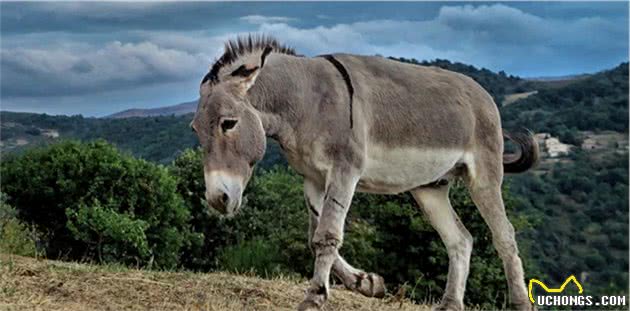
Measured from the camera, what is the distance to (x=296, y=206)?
33438 mm

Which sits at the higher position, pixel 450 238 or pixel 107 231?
pixel 450 238

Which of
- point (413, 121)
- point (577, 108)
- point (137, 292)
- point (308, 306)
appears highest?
point (413, 121)

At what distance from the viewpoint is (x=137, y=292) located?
9797mm

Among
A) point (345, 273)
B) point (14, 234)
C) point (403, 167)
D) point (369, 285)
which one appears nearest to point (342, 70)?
point (403, 167)

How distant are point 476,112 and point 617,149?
66.9 meters

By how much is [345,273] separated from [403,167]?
1192 mm

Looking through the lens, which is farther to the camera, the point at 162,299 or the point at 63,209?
the point at 63,209

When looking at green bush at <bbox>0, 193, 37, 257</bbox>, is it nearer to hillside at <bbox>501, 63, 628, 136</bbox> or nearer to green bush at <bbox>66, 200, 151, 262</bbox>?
green bush at <bbox>66, 200, 151, 262</bbox>

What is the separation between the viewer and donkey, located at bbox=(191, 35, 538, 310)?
26.1ft

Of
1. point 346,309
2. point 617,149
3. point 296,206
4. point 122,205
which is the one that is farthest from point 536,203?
point 346,309

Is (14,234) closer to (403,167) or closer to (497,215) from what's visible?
(497,215)

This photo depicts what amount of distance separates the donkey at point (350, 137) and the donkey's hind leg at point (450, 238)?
0.01m

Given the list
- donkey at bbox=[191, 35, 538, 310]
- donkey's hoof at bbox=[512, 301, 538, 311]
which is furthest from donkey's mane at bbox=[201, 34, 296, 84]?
donkey's hoof at bbox=[512, 301, 538, 311]

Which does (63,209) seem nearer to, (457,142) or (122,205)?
(122,205)
